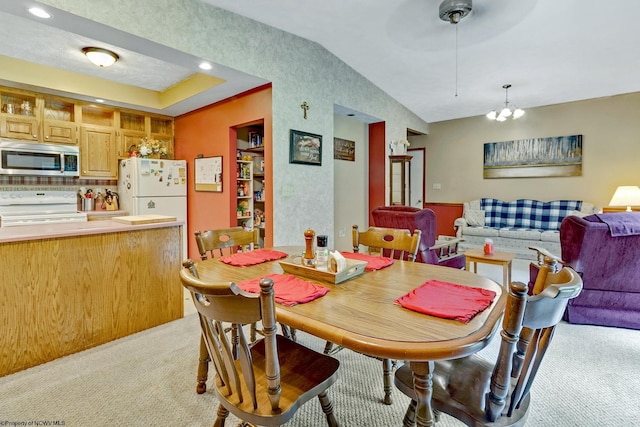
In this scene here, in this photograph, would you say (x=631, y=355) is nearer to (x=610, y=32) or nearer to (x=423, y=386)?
(x=423, y=386)

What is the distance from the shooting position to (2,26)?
2.89 meters

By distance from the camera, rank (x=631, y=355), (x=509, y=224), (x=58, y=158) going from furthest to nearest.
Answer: (x=509, y=224) < (x=58, y=158) < (x=631, y=355)

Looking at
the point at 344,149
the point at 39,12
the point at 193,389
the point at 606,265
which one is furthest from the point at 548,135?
the point at 39,12

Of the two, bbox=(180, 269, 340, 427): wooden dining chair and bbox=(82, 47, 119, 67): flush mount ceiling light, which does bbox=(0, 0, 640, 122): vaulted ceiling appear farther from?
bbox=(180, 269, 340, 427): wooden dining chair

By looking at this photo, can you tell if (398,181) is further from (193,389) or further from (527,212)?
(193,389)

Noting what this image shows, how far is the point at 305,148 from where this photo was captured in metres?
3.81

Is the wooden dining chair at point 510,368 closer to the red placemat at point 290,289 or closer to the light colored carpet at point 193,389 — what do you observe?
the red placemat at point 290,289

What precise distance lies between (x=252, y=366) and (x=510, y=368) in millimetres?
800

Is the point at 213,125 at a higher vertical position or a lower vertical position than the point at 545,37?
lower

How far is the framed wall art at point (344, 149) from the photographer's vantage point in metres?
5.07

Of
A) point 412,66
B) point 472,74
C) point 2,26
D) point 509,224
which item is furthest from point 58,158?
point 509,224

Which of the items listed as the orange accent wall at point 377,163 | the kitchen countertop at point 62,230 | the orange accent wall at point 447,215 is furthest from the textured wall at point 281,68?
the orange accent wall at point 447,215

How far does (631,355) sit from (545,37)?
3215 millimetres

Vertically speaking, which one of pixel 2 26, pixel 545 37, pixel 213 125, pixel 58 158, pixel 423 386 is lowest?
pixel 423 386
